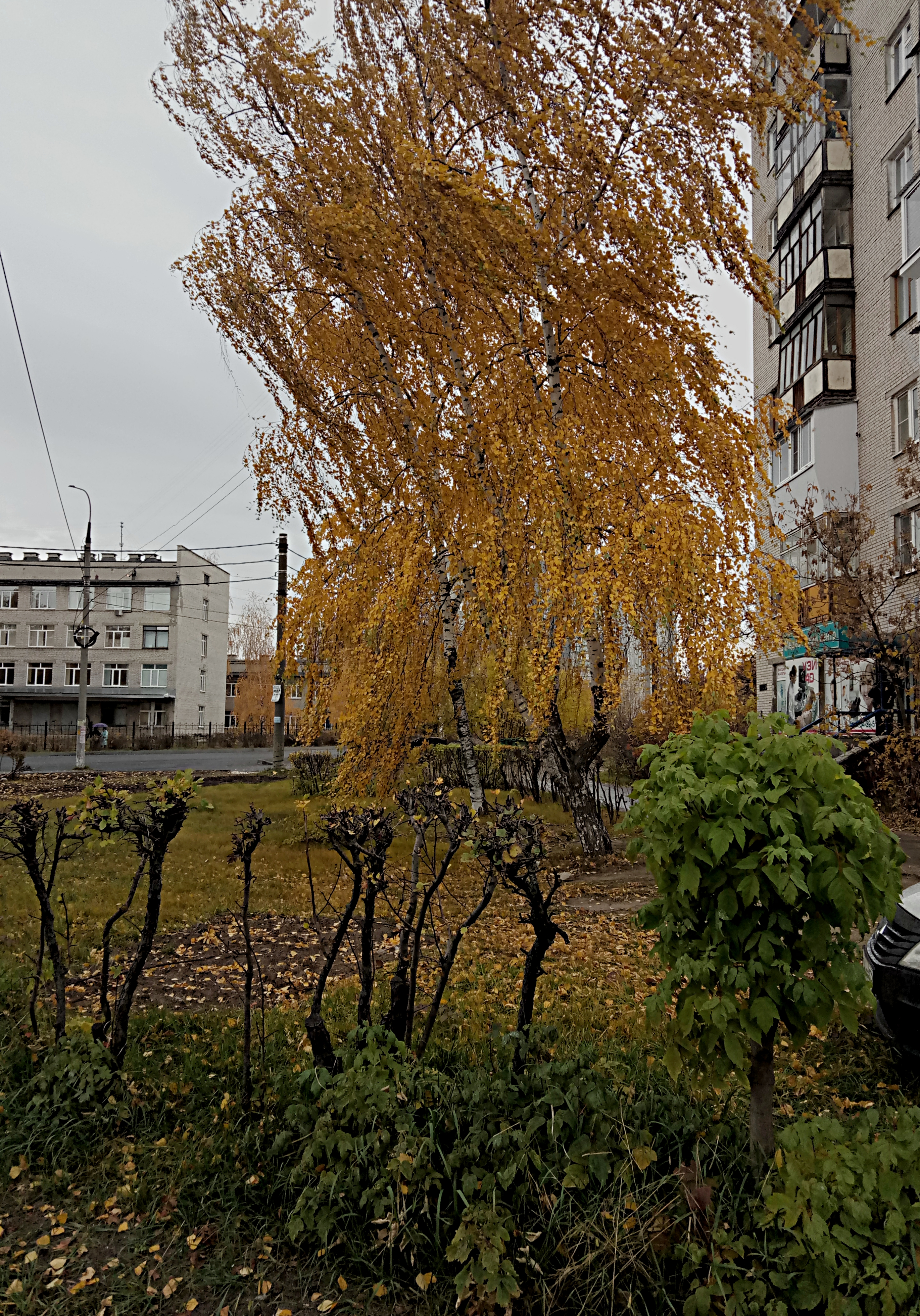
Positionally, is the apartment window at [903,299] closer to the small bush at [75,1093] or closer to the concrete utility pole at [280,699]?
the concrete utility pole at [280,699]

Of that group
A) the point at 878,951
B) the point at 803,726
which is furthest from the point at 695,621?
the point at 803,726

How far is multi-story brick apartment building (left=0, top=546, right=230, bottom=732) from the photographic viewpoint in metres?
50.3

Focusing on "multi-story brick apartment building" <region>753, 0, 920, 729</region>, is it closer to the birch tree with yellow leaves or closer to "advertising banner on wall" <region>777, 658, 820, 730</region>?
"advertising banner on wall" <region>777, 658, 820, 730</region>

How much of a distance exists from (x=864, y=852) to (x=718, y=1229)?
3.59 ft

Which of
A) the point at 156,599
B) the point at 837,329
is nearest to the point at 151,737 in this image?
the point at 156,599

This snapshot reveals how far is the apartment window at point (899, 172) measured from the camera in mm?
17219

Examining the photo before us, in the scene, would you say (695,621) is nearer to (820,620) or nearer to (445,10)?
(445,10)

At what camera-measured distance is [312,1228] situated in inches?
96.9

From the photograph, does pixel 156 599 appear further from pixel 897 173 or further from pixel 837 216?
pixel 897 173

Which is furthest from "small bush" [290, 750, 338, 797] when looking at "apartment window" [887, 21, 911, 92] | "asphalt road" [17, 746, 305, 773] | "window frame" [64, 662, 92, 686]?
"window frame" [64, 662, 92, 686]

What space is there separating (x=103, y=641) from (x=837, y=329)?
148 ft

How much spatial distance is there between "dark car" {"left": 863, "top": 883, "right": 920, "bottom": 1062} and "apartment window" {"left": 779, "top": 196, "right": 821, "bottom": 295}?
63.8 feet

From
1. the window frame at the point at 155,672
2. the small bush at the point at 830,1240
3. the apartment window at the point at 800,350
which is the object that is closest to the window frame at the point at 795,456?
the apartment window at the point at 800,350

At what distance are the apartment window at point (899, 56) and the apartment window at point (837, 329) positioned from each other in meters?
4.44
